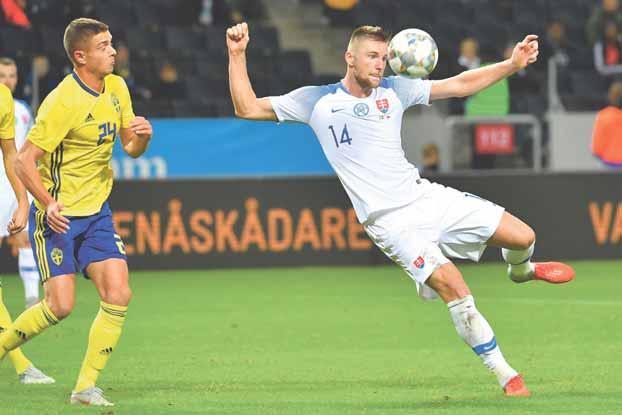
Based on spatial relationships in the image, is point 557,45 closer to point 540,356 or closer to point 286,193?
point 286,193

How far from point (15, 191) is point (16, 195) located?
34mm

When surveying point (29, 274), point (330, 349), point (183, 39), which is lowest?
point (330, 349)

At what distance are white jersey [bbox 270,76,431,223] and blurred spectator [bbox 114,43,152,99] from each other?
33.2 feet

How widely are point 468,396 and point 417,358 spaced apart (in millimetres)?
1750

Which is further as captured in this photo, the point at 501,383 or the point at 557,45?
the point at 557,45

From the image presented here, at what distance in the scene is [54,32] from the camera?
65.2 feet

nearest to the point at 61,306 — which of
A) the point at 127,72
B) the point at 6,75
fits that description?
the point at 6,75

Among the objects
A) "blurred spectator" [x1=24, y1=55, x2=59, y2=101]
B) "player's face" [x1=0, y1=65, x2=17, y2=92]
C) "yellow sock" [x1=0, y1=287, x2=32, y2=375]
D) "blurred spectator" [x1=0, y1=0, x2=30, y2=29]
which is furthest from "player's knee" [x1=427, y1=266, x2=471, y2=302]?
"blurred spectator" [x1=0, y1=0, x2=30, y2=29]

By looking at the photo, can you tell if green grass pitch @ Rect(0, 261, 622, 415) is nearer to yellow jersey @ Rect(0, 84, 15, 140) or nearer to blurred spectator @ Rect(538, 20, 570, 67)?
yellow jersey @ Rect(0, 84, 15, 140)

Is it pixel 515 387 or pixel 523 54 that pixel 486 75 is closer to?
pixel 523 54

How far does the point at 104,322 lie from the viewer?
814 centimetres

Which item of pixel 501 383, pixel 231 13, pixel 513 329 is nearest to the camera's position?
pixel 501 383

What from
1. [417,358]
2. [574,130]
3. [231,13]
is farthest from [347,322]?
[231,13]

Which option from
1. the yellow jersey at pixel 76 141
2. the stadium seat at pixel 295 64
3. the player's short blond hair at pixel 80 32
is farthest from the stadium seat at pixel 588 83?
the player's short blond hair at pixel 80 32
